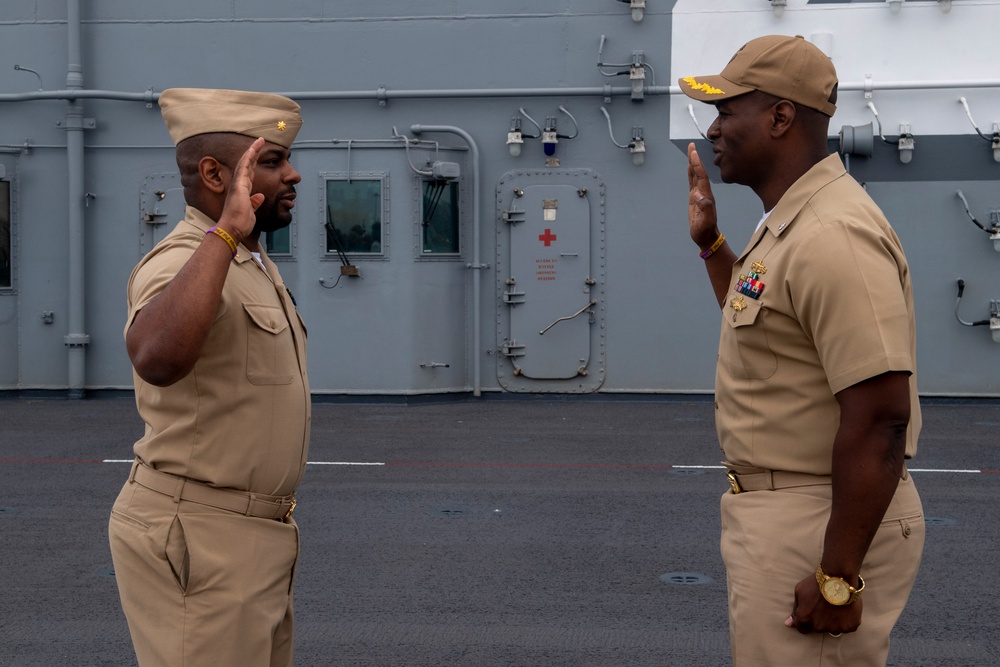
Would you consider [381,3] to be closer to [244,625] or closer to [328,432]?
[328,432]

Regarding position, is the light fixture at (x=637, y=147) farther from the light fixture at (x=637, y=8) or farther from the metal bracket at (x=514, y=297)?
the metal bracket at (x=514, y=297)

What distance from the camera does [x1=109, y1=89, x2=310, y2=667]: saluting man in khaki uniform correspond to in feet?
7.77

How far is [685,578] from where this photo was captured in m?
5.23

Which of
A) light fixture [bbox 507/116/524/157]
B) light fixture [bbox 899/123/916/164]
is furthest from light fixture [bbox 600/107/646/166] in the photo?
light fixture [bbox 899/123/916/164]

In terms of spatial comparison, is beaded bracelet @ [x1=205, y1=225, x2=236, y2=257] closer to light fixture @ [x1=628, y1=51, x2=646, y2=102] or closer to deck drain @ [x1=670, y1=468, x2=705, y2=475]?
deck drain @ [x1=670, y1=468, x2=705, y2=475]

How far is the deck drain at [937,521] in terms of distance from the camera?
6199 mm

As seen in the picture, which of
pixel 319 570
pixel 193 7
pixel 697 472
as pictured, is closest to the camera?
pixel 319 570

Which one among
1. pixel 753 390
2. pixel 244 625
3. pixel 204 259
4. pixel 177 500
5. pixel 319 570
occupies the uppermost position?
pixel 204 259

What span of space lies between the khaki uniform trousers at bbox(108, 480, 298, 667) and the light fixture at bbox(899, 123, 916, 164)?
9367 mm

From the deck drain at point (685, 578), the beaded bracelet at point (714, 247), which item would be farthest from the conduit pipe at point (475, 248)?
the beaded bracelet at point (714, 247)

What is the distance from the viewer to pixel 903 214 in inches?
419

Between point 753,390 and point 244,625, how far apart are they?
47.6 inches

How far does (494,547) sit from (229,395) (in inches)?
140

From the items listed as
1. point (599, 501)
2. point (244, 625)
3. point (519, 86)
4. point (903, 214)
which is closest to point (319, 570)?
point (599, 501)
